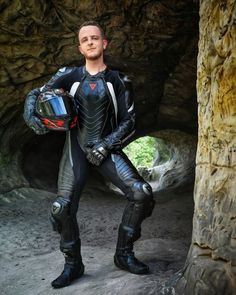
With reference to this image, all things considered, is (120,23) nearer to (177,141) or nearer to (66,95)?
(66,95)

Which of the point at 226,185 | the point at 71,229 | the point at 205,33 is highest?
the point at 205,33

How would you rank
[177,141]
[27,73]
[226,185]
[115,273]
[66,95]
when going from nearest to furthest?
1. [226,185]
2. [66,95]
3. [115,273]
4. [27,73]
5. [177,141]

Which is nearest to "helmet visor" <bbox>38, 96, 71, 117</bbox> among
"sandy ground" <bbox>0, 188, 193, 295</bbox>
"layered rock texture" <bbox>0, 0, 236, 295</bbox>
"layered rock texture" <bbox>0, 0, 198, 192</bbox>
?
"layered rock texture" <bbox>0, 0, 236, 295</bbox>

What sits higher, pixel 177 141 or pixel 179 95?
pixel 179 95

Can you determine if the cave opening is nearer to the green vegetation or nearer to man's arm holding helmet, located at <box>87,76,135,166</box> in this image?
man's arm holding helmet, located at <box>87,76,135,166</box>

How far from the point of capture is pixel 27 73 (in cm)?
514

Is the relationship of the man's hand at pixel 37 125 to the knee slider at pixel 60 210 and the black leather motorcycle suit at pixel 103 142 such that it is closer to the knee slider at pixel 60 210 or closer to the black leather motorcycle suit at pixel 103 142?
the black leather motorcycle suit at pixel 103 142

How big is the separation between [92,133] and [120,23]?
7.38ft

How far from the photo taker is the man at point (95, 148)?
8.95 feet

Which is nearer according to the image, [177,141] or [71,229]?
[71,229]

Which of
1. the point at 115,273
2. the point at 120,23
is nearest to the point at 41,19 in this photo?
the point at 120,23

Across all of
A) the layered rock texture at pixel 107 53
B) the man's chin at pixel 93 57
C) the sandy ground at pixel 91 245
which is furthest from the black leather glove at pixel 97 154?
the layered rock texture at pixel 107 53

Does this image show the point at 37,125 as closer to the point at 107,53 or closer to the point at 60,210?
the point at 60,210

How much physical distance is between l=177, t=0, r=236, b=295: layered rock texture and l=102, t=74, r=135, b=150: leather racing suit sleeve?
2.06 ft
